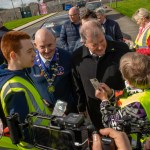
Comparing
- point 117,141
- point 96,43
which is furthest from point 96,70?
point 117,141

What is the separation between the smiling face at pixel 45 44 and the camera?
3.60m

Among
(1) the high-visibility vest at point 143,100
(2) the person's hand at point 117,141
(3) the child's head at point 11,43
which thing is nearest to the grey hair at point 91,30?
(3) the child's head at point 11,43

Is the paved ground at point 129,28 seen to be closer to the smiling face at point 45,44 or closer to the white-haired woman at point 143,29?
the white-haired woman at point 143,29

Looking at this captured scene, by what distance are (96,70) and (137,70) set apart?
1130 mm

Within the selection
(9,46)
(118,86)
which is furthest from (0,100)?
(118,86)

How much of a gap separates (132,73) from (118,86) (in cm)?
111

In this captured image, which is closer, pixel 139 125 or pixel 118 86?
pixel 139 125

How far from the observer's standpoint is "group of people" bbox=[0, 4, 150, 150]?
2121 mm

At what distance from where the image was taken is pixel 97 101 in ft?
11.6

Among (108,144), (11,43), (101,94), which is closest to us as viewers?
(108,144)

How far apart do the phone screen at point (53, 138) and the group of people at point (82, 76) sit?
0.15 m

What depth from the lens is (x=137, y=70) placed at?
2.26 meters

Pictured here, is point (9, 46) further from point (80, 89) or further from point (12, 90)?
point (80, 89)

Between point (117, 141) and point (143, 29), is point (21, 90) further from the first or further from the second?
point (143, 29)
